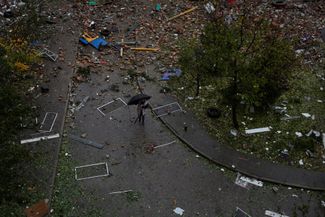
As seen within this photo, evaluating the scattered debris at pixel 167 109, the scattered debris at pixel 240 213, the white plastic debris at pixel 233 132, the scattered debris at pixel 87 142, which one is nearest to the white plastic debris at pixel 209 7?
the scattered debris at pixel 167 109

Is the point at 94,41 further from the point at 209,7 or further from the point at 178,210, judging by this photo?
the point at 178,210

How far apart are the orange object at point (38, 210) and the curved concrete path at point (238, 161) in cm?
401

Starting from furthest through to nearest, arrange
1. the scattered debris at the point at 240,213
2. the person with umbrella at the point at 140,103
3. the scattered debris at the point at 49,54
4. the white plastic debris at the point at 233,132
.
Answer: the scattered debris at the point at 49,54
the white plastic debris at the point at 233,132
the person with umbrella at the point at 140,103
the scattered debris at the point at 240,213

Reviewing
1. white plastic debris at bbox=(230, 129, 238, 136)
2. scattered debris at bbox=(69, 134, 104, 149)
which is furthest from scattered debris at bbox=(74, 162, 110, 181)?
white plastic debris at bbox=(230, 129, 238, 136)

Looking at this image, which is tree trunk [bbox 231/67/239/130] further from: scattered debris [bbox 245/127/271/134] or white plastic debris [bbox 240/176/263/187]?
white plastic debris [bbox 240/176/263/187]

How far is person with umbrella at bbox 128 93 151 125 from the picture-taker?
11.2 metres

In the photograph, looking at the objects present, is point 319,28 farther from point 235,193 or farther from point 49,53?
point 49,53

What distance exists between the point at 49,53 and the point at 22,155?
6889mm

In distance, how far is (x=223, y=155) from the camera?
11242 millimetres

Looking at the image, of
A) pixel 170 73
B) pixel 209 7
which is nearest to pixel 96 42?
pixel 170 73

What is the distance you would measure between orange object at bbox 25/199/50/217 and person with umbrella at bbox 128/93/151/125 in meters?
3.36

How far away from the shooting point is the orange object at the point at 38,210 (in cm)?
958

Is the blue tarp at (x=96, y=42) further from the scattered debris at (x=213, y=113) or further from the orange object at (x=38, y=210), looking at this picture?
the orange object at (x=38, y=210)

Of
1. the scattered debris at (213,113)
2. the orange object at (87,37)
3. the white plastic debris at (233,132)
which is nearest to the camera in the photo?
the white plastic debris at (233,132)
